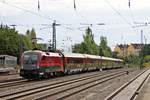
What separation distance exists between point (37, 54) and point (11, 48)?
60.6 m

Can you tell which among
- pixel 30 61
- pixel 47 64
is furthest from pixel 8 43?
pixel 30 61

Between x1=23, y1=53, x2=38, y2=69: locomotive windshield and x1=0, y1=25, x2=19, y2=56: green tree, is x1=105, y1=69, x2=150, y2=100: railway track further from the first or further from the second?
x1=0, y1=25, x2=19, y2=56: green tree

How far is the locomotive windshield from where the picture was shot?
139ft

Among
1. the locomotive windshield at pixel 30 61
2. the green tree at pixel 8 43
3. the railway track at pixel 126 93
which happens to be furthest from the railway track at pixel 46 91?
the green tree at pixel 8 43

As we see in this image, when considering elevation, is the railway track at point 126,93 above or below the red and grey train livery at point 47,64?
below

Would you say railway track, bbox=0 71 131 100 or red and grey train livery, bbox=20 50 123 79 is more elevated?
red and grey train livery, bbox=20 50 123 79

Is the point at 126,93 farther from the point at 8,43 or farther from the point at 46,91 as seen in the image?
the point at 8,43

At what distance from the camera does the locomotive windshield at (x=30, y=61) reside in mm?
42375

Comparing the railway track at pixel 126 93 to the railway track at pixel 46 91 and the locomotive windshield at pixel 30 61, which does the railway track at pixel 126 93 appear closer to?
the railway track at pixel 46 91

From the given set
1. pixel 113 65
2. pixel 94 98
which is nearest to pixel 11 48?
pixel 113 65

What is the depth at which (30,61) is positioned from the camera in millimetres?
42625

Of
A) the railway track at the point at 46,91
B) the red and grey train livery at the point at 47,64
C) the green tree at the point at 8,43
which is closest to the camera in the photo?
the railway track at the point at 46,91

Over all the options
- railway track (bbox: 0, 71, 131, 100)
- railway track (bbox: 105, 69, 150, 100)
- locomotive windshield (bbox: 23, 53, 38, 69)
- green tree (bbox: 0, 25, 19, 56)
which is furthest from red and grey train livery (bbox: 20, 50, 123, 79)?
green tree (bbox: 0, 25, 19, 56)

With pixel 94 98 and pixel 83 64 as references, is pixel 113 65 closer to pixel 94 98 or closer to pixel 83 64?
pixel 83 64
